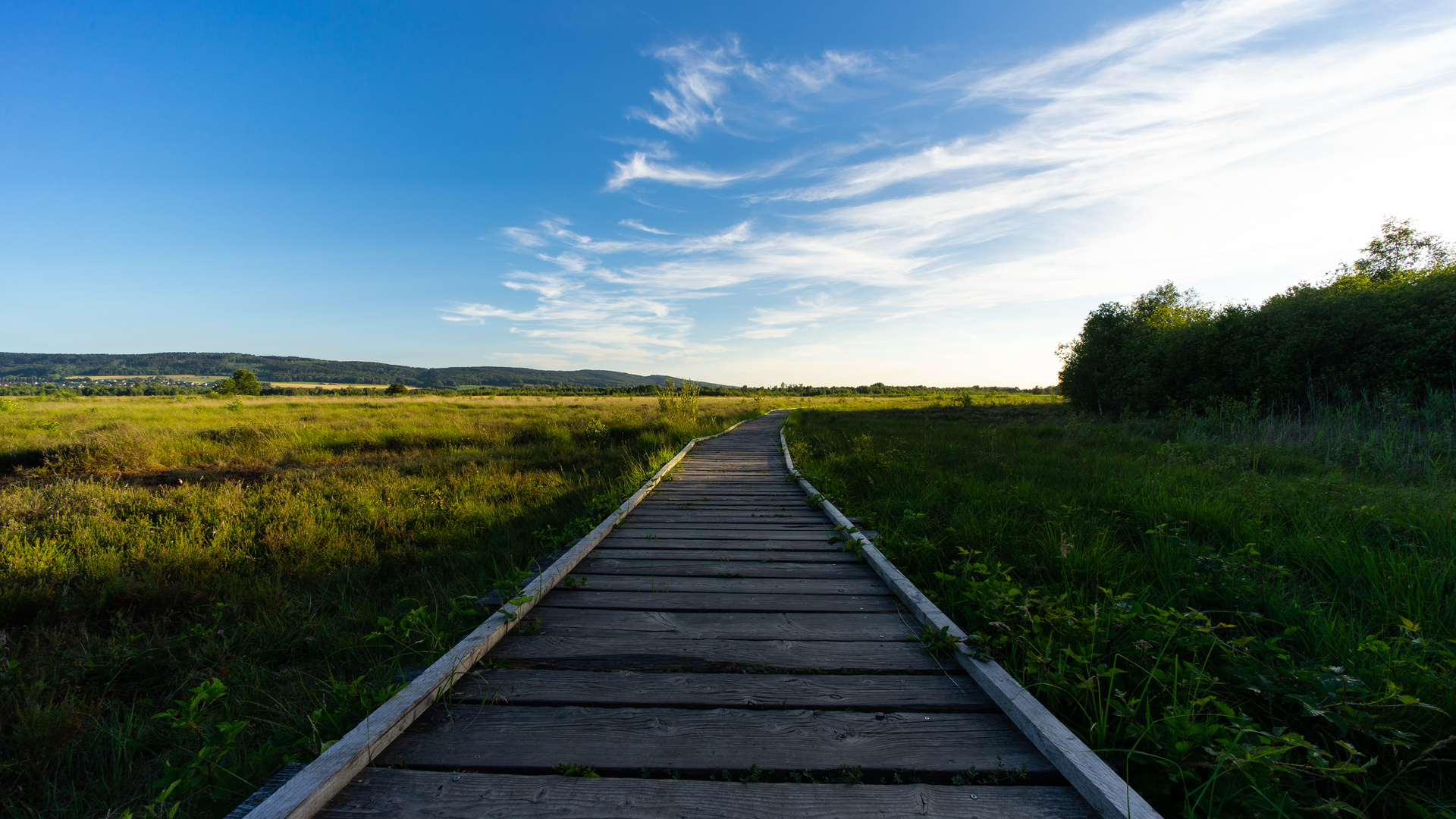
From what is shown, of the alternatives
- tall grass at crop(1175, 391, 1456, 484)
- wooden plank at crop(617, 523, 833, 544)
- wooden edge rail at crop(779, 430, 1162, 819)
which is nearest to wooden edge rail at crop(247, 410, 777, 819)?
wooden plank at crop(617, 523, 833, 544)

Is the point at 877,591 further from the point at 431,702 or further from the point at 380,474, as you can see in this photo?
the point at 380,474

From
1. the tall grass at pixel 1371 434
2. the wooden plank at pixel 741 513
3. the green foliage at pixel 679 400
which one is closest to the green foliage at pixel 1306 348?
the tall grass at pixel 1371 434

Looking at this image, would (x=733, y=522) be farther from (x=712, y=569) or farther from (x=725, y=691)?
(x=725, y=691)

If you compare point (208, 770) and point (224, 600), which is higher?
point (208, 770)

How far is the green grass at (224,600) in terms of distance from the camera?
2268 mm

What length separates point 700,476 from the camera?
8781 millimetres

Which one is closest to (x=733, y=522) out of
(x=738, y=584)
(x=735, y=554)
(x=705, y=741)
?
(x=735, y=554)

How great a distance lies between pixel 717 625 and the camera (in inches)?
121

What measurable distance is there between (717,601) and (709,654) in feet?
2.48

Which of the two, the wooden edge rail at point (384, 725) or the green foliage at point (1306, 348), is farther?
the green foliage at point (1306, 348)

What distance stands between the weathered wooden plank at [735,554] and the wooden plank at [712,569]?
0.22ft

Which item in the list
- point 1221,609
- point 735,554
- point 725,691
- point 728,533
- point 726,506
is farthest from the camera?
point 726,506

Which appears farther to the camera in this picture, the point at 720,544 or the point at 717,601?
the point at 720,544

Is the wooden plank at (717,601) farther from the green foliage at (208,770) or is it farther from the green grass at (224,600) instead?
the green foliage at (208,770)
